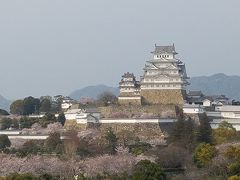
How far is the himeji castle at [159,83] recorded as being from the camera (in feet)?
163

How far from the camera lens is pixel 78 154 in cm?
4128

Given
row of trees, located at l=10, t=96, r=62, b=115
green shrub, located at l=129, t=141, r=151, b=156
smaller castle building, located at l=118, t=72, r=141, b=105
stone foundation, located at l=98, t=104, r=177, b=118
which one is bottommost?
green shrub, located at l=129, t=141, r=151, b=156

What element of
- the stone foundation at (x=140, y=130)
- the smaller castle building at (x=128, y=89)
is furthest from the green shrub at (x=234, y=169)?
the smaller castle building at (x=128, y=89)

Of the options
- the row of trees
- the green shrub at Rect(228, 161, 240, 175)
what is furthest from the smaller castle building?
the green shrub at Rect(228, 161, 240, 175)

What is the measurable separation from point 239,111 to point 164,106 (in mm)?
4619

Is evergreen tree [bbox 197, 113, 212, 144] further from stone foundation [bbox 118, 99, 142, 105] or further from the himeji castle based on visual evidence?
stone foundation [bbox 118, 99, 142, 105]

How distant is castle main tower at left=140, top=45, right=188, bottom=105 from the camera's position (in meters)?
49.5

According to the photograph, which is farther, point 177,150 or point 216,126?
point 216,126

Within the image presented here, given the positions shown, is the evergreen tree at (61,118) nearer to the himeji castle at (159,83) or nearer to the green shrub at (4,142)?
the himeji castle at (159,83)

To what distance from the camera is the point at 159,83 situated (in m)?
49.8

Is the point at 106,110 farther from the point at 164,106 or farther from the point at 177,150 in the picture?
the point at 177,150

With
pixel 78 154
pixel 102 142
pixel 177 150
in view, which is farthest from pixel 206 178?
pixel 102 142

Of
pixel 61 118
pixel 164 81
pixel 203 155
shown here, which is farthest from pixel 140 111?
pixel 203 155

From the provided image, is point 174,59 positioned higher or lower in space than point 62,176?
higher
